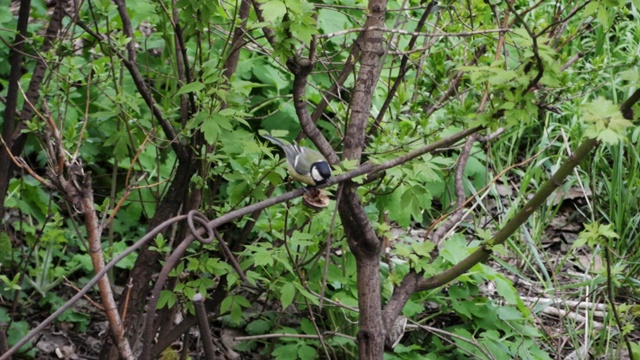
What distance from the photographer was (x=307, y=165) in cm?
247

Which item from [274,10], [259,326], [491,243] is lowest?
[259,326]

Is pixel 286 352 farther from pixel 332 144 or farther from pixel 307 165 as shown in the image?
pixel 307 165

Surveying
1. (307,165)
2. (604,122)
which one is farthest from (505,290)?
(604,122)

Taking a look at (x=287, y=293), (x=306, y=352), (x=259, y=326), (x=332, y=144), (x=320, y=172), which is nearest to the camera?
(x=320, y=172)

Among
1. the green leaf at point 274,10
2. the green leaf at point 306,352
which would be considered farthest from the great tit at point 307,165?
the green leaf at point 306,352

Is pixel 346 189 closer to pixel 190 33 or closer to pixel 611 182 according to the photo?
pixel 190 33

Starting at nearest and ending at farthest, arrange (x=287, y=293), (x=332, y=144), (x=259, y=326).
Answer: (x=287, y=293), (x=259, y=326), (x=332, y=144)

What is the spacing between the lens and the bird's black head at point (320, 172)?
2297 mm

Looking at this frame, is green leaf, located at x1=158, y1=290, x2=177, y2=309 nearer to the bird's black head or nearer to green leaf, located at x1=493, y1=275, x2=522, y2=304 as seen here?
the bird's black head

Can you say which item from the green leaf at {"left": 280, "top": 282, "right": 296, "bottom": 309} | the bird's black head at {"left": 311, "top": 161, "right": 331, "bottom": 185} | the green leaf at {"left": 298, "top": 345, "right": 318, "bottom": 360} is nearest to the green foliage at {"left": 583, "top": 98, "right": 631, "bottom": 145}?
the bird's black head at {"left": 311, "top": 161, "right": 331, "bottom": 185}

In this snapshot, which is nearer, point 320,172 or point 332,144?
point 320,172

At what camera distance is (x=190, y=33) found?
2.85m

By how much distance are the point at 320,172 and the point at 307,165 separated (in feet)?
0.53

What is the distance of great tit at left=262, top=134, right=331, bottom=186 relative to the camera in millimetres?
2318
